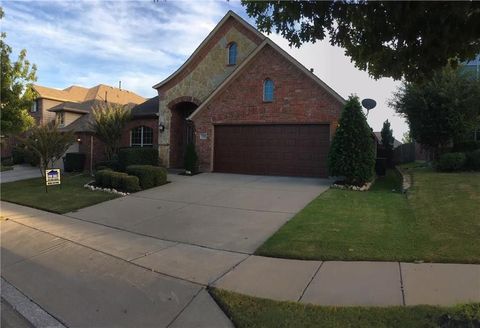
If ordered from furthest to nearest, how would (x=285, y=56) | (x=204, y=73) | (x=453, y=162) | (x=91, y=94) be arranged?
(x=91, y=94)
(x=204, y=73)
(x=285, y=56)
(x=453, y=162)

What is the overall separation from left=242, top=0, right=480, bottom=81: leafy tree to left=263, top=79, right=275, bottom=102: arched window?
13.0 meters

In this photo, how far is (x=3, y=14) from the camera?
52.6 ft

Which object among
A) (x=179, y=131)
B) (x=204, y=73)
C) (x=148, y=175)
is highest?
(x=204, y=73)

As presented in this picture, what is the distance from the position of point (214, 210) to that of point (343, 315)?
7.17m

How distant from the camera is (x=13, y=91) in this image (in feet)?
60.0

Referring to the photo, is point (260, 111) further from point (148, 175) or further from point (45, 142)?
point (45, 142)

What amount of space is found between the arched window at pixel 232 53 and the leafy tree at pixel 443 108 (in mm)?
8815

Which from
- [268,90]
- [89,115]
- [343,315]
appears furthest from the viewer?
[89,115]

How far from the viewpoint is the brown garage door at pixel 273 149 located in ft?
58.1

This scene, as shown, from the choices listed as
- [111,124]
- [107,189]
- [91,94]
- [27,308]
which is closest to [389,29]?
[27,308]

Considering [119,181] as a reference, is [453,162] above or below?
above

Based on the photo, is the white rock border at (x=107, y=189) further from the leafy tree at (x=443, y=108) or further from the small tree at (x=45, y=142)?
the leafy tree at (x=443, y=108)

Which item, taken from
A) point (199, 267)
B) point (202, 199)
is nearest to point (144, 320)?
point (199, 267)

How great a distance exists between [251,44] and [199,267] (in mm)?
17204
